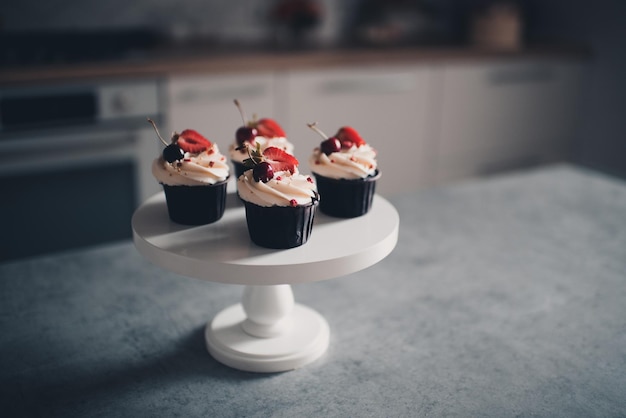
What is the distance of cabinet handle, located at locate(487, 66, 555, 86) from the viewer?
3.00 metres

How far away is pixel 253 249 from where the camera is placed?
84 cm

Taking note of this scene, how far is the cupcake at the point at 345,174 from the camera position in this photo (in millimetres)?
939

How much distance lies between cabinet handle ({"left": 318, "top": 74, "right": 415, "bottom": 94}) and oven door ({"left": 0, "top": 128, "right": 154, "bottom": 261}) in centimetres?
81

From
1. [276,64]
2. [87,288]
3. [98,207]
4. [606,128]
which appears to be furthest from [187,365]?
[606,128]

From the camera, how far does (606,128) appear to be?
10.5 feet

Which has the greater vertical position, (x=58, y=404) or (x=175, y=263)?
(x=175, y=263)

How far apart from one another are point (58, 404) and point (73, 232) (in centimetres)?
159

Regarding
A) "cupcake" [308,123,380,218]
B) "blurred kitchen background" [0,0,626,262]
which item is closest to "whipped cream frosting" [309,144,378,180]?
"cupcake" [308,123,380,218]

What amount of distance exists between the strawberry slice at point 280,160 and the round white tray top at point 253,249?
0.32 ft

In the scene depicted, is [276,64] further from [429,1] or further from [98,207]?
[429,1]

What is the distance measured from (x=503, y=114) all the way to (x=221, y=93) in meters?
1.45

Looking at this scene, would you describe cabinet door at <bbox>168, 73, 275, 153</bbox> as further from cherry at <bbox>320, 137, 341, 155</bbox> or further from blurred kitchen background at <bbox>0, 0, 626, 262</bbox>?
cherry at <bbox>320, 137, 341, 155</bbox>

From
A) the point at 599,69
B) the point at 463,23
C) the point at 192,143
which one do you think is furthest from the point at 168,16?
the point at 192,143

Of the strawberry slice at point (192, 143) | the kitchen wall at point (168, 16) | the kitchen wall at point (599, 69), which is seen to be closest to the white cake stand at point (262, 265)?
the strawberry slice at point (192, 143)
